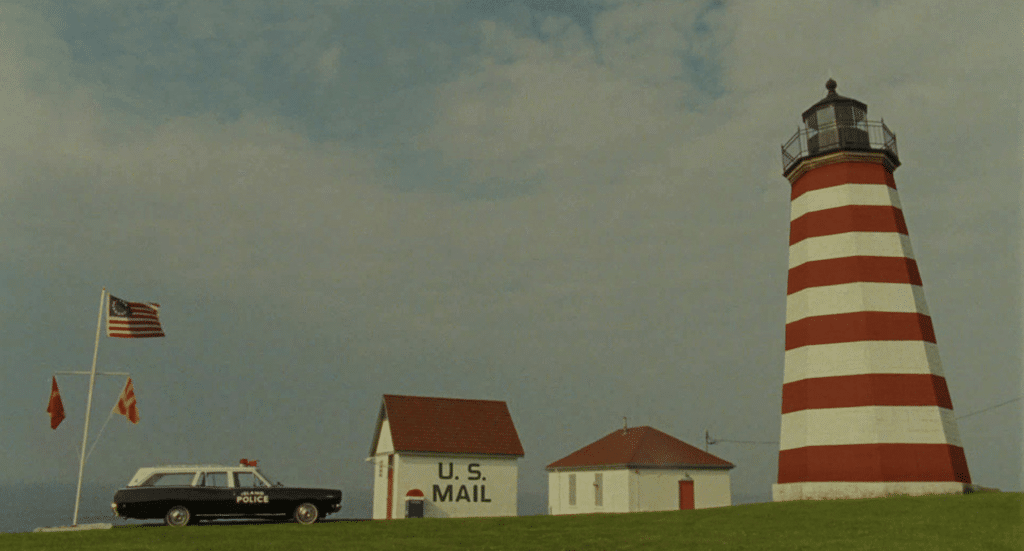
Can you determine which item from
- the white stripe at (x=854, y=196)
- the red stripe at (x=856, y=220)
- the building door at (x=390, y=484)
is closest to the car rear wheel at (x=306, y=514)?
the building door at (x=390, y=484)

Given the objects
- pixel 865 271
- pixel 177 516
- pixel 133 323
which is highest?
pixel 865 271

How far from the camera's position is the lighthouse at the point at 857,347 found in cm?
2231

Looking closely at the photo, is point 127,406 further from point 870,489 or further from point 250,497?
point 870,489

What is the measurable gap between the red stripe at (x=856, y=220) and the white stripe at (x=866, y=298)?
1846mm

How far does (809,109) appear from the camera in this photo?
2709 centimetres

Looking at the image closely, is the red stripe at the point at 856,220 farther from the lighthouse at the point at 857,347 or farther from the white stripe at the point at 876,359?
the white stripe at the point at 876,359

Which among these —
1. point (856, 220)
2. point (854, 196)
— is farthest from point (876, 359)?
point (854, 196)

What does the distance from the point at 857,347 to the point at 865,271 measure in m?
2.41

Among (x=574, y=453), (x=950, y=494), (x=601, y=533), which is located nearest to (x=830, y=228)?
(x=950, y=494)

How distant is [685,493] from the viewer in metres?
44.6

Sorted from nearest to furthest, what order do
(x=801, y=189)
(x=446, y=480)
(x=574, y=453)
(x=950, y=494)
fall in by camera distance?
1. (x=950, y=494)
2. (x=801, y=189)
3. (x=446, y=480)
4. (x=574, y=453)

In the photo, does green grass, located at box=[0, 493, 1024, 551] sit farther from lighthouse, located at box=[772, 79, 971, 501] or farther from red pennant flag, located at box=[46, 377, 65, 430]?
red pennant flag, located at box=[46, 377, 65, 430]

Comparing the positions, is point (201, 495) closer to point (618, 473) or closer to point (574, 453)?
point (618, 473)

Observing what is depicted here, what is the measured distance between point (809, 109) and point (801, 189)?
10.0 feet
